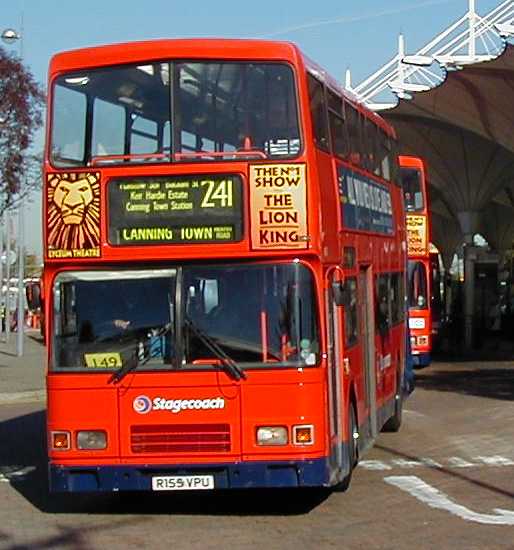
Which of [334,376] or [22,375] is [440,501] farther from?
[22,375]

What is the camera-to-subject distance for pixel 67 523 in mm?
11375

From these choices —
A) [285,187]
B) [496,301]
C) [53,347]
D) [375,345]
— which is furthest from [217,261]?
[496,301]

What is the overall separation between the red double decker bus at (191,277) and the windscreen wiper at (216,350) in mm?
12

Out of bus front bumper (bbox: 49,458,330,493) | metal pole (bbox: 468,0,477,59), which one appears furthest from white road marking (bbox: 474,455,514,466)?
metal pole (bbox: 468,0,477,59)

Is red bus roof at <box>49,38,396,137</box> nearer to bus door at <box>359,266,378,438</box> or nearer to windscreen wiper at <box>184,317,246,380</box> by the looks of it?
windscreen wiper at <box>184,317,246,380</box>

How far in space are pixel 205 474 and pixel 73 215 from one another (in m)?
2.51

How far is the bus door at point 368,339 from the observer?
45.7 ft

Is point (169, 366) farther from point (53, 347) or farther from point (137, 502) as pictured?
point (137, 502)

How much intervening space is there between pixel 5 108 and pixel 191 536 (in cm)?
1908

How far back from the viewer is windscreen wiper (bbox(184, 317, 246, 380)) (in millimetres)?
10844

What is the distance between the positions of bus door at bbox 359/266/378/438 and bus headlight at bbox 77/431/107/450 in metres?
3.71

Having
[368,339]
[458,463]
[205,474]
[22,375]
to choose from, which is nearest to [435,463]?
[458,463]

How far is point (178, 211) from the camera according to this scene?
1105 cm

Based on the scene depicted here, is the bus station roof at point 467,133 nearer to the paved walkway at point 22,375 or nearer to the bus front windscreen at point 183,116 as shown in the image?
the paved walkway at point 22,375
